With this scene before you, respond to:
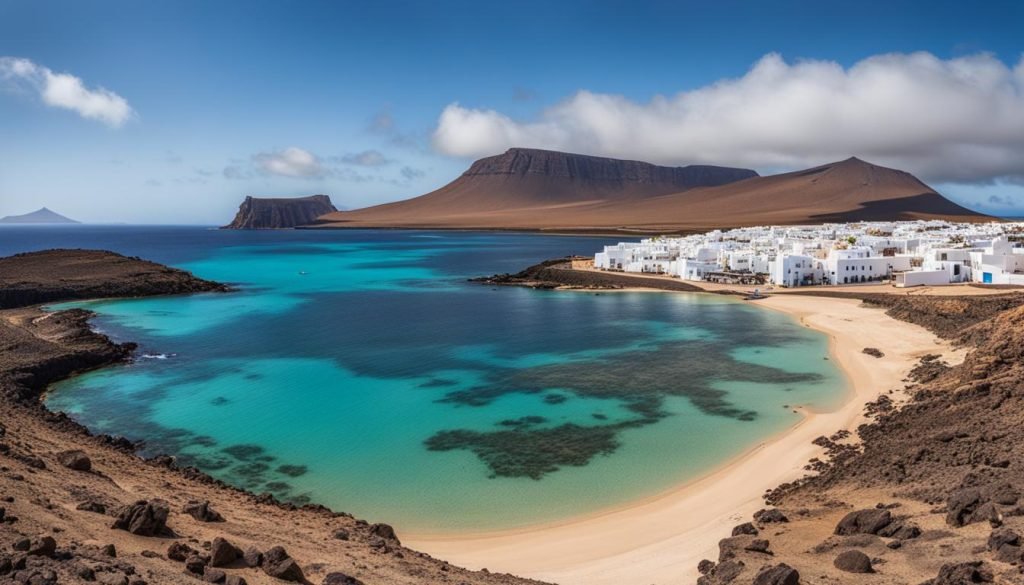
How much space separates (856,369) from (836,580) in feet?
57.2

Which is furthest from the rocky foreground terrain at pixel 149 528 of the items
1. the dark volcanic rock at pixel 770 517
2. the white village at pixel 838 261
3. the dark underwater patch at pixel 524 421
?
the white village at pixel 838 261

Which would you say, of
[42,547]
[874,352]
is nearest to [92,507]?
[42,547]

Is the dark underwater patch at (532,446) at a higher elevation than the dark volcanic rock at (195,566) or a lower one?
lower

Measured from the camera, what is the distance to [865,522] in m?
10.1

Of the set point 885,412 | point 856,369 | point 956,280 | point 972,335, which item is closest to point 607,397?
point 885,412

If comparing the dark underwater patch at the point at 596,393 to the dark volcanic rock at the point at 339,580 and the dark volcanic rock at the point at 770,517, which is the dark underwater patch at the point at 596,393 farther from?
the dark volcanic rock at the point at 339,580

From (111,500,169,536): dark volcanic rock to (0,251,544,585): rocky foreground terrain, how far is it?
0.04ft

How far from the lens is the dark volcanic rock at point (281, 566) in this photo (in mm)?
7805

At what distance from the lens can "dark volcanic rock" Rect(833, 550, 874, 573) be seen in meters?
8.48

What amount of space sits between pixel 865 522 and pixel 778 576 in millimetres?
3027

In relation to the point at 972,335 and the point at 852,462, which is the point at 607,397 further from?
the point at 972,335

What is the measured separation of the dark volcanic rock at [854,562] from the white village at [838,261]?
132ft

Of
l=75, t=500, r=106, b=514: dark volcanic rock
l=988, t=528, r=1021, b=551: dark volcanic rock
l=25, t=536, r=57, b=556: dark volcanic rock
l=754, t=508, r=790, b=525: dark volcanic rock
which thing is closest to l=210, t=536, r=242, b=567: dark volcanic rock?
l=25, t=536, r=57, b=556: dark volcanic rock

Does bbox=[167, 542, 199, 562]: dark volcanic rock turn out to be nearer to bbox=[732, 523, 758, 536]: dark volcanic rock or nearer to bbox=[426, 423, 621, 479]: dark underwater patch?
bbox=[426, 423, 621, 479]: dark underwater patch
